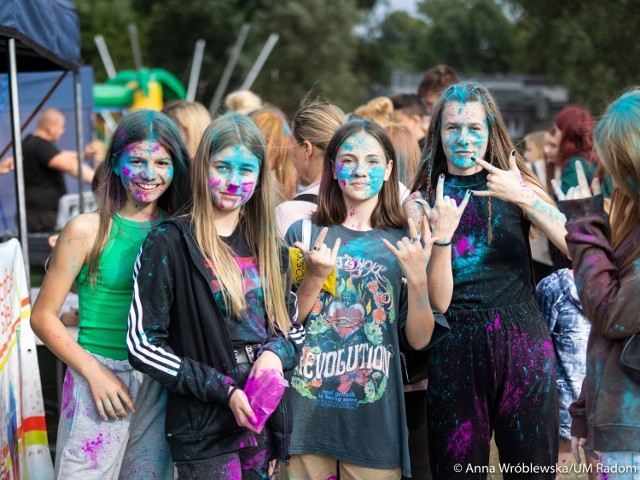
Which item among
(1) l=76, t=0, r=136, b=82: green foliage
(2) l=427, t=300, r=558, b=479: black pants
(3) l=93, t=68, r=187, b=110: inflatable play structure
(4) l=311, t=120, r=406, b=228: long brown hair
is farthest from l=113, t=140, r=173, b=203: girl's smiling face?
(1) l=76, t=0, r=136, b=82: green foliage

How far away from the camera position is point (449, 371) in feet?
10.3

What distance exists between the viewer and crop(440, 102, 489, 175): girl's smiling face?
3.21m

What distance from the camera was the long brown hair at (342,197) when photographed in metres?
3.29

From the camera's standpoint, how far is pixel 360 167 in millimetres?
3229

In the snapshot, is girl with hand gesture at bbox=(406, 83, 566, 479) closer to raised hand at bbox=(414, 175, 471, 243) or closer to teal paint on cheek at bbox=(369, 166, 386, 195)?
raised hand at bbox=(414, 175, 471, 243)

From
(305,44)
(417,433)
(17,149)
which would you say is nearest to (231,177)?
A: (417,433)

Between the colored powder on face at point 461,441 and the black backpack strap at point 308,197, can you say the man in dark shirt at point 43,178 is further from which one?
the colored powder on face at point 461,441

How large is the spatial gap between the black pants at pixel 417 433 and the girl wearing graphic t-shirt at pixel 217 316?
1027 mm

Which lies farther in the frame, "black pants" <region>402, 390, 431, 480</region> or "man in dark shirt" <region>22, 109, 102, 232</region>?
"man in dark shirt" <region>22, 109, 102, 232</region>

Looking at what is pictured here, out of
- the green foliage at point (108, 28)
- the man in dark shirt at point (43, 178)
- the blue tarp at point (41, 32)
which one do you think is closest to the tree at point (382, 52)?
the green foliage at point (108, 28)

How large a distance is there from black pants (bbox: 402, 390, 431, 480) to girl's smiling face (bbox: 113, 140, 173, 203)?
4.94 feet

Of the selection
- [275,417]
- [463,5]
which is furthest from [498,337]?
[463,5]

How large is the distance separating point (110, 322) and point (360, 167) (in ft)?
3.68

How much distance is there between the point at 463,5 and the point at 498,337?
76.0m
